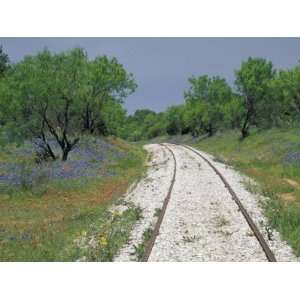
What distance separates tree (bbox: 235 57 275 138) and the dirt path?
4249cm

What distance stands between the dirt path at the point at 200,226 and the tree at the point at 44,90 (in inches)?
422

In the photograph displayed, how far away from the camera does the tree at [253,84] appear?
6291cm

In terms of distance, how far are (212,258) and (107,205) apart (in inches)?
342

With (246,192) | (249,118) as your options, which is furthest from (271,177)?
(249,118)

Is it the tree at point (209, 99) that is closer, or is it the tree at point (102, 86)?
the tree at point (102, 86)

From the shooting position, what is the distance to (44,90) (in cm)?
2925

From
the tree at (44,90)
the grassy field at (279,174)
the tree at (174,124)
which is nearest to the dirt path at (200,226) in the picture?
the grassy field at (279,174)

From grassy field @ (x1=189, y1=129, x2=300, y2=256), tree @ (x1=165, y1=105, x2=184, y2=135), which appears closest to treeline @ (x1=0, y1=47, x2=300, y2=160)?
grassy field @ (x1=189, y1=129, x2=300, y2=256)

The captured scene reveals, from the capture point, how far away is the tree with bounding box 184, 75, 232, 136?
80688 millimetres

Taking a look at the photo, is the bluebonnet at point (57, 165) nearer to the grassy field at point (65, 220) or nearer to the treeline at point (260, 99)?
the grassy field at point (65, 220)

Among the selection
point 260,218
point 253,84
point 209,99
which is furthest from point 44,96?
point 209,99

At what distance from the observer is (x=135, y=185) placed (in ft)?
78.0

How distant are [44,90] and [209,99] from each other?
6126 cm

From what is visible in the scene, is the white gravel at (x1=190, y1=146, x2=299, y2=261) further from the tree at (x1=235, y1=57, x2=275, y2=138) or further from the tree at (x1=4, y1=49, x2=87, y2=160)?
the tree at (x1=235, y1=57, x2=275, y2=138)
